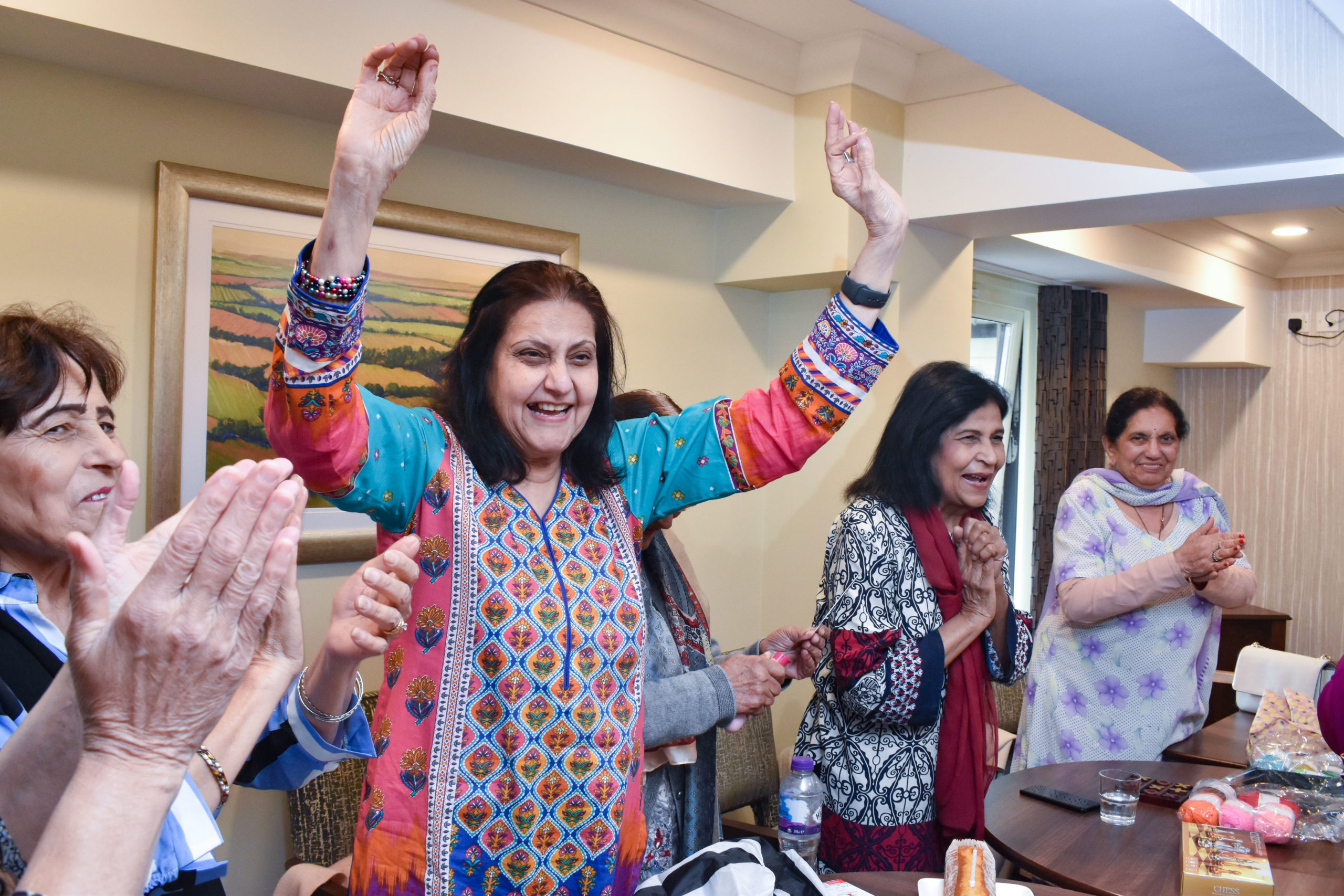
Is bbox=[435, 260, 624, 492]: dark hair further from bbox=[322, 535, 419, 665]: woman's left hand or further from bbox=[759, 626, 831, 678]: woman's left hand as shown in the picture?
bbox=[759, 626, 831, 678]: woman's left hand

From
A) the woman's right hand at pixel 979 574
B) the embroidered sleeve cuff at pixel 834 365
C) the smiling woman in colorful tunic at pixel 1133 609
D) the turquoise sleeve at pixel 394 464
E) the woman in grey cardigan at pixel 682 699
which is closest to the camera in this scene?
the turquoise sleeve at pixel 394 464

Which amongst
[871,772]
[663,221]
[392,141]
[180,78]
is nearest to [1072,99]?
[663,221]

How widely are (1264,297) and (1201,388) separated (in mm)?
672

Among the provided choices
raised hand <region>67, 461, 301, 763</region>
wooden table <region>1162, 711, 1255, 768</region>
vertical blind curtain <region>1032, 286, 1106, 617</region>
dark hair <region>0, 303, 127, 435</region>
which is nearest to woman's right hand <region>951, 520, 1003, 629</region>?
wooden table <region>1162, 711, 1255, 768</region>

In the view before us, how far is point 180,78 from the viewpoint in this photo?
86.0 inches

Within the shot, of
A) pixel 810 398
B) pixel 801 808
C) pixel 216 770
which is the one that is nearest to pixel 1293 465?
pixel 801 808

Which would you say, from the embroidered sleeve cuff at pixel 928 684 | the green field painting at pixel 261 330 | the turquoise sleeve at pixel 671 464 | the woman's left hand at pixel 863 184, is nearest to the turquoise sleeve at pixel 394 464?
the turquoise sleeve at pixel 671 464

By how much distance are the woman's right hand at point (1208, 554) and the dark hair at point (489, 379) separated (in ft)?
5.38

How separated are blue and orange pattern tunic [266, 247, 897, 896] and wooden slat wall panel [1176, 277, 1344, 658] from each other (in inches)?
230

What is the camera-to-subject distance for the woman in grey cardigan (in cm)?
158

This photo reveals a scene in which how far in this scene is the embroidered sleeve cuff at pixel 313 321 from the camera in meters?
1.06

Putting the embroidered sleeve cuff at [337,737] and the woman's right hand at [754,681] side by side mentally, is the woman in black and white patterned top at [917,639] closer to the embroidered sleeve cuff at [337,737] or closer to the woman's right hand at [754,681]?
the woman's right hand at [754,681]

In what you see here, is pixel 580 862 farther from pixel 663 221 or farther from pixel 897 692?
pixel 663 221

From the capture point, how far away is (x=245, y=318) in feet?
7.68
